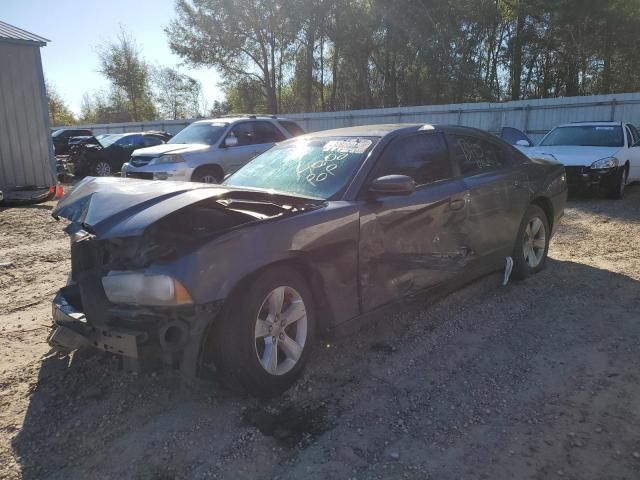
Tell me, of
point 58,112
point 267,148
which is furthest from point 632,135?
point 58,112

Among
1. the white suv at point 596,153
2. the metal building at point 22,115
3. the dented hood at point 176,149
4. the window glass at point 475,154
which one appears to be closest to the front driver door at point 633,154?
the white suv at point 596,153

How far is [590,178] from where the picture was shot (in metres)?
9.93

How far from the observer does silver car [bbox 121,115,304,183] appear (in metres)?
9.90

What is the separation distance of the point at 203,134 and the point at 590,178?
317 inches

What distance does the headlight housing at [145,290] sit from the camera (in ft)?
8.44

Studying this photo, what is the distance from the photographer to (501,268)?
4852mm

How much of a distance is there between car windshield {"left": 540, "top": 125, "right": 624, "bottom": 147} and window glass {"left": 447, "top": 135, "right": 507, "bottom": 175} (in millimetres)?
6957

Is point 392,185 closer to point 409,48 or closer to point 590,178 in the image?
point 590,178

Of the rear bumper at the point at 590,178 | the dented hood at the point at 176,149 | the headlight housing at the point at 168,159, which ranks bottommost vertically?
the rear bumper at the point at 590,178

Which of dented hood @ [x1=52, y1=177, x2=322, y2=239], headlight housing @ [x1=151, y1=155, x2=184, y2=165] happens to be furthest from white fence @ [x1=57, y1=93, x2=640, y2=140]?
dented hood @ [x1=52, y1=177, x2=322, y2=239]

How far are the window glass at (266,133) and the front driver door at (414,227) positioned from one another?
281 inches

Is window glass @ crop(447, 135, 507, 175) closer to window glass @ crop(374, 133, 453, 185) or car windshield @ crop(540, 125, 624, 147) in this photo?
window glass @ crop(374, 133, 453, 185)

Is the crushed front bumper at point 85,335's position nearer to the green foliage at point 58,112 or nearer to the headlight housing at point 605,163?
the headlight housing at point 605,163

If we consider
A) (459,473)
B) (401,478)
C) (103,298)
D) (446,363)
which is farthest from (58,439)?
(446,363)
